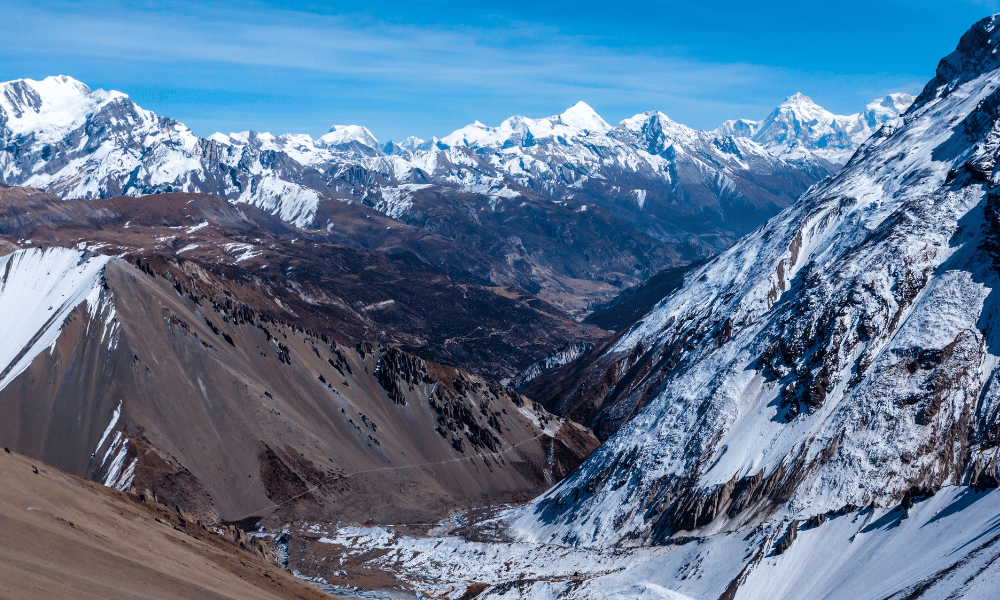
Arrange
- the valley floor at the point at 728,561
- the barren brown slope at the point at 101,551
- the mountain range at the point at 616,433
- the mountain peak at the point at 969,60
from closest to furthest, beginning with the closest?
the barren brown slope at the point at 101,551 → the valley floor at the point at 728,561 → the mountain range at the point at 616,433 → the mountain peak at the point at 969,60

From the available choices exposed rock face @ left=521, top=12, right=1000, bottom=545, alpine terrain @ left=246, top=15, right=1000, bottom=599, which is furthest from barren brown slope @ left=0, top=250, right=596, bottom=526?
exposed rock face @ left=521, top=12, right=1000, bottom=545

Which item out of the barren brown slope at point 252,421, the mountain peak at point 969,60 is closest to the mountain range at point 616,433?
the barren brown slope at point 252,421

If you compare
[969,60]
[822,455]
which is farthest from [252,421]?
[969,60]

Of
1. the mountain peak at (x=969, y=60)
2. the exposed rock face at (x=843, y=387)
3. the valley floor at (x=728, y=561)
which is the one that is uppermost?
the mountain peak at (x=969, y=60)

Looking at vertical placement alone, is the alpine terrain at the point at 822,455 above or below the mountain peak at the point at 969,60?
below

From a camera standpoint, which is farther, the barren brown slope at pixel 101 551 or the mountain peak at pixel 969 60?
the mountain peak at pixel 969 60

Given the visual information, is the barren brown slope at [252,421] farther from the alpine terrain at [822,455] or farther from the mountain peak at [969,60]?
the mountain peak at [969,60]
